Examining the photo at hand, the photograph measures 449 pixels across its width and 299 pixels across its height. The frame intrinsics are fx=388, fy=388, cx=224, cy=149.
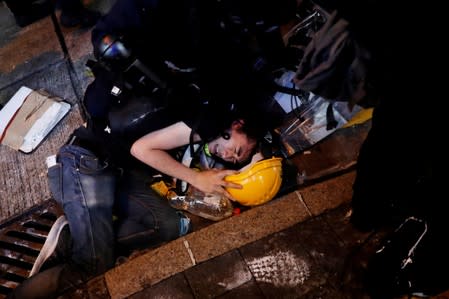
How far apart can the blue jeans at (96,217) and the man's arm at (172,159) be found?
0.47m

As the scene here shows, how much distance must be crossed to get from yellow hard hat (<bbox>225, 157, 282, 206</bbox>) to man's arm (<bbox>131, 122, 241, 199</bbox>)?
0.07 meters

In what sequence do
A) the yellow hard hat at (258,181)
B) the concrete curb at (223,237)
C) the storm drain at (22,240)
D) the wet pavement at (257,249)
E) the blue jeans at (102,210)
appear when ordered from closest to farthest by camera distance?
1. the wet pavement at (257,249)
2. the concrete curb at (223,237)
3. the blue jeans at (102,210)
4. the yellow hard hat at (258,181)
5. the storm drain at (22,240)

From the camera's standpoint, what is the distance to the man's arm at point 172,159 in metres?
3.30

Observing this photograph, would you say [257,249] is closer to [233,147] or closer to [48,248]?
[233,147]

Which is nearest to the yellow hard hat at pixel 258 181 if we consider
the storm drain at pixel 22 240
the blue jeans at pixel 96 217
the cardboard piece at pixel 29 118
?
the blue jeans at pixel 96 217

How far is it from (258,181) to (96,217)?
149 cm

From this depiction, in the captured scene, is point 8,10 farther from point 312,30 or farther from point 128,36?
point 312,30

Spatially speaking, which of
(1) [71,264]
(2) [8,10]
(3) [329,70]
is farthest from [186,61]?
(2) [8,10]

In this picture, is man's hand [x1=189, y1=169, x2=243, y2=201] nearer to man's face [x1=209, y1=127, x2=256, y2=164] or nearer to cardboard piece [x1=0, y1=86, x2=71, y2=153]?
man's face [x1=209, y1=127, x2=256, y2=164]

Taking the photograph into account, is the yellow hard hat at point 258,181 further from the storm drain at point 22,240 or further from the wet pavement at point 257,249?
the storm drain at point 22,240

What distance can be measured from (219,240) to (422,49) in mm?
2174

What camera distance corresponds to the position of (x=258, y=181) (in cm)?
353

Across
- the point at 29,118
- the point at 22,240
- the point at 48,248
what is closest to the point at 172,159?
the point at 48,248

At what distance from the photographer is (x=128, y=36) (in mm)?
3041
